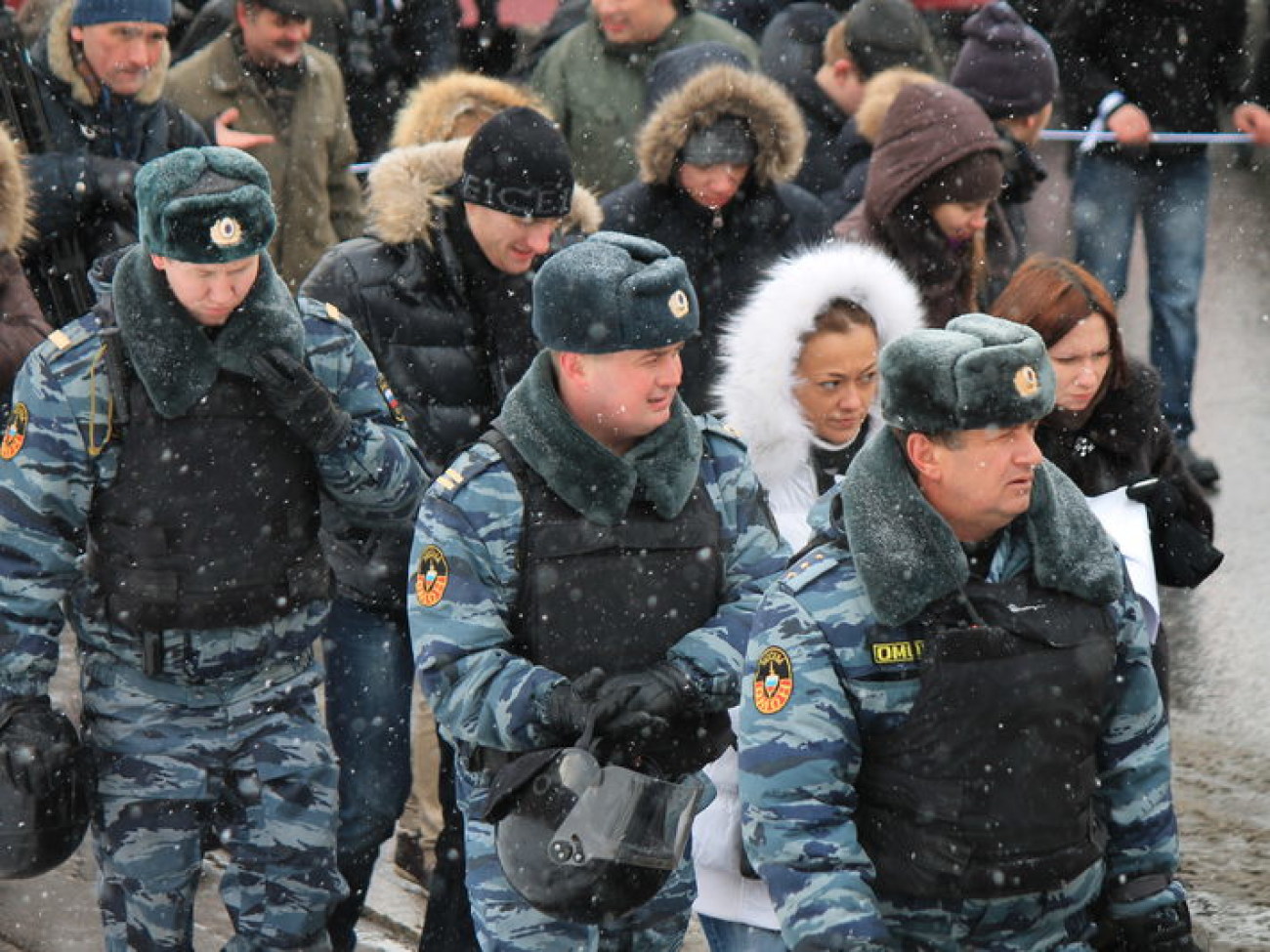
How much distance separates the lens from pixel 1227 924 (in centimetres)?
576

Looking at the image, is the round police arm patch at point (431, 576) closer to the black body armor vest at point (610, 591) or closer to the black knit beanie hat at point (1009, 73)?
the black body armor vest at point (610, 591)

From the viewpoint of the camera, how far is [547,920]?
4227 mm

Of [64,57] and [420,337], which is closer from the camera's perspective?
[420,337]

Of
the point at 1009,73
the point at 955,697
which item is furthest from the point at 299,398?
the point at 1009,73

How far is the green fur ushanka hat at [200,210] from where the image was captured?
A: 4.60 meters

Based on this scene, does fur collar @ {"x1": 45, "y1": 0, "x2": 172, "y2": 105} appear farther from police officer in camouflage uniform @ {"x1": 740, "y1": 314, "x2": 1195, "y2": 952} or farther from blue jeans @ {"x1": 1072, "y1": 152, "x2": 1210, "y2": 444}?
blue jeans @ {"x1": 1072, "y1": 152, "x2": 1210, "y2": 444}

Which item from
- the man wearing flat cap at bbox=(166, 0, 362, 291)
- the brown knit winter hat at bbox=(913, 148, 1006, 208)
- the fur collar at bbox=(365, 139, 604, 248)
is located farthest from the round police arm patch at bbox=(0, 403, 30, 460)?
the man wearing flat cap at bbox=(166, 0, 362, 291)

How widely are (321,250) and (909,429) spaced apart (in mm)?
4930

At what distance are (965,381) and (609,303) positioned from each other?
2.93 feet

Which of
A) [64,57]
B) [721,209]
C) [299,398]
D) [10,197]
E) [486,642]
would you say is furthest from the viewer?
[721,209]

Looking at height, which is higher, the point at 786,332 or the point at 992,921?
the point at 786,332

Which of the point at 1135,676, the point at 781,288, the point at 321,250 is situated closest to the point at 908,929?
the point at 1135,676

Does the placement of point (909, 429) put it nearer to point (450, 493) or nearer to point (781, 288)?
point (450, 493)

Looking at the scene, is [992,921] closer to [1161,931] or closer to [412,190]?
[1161,931]
